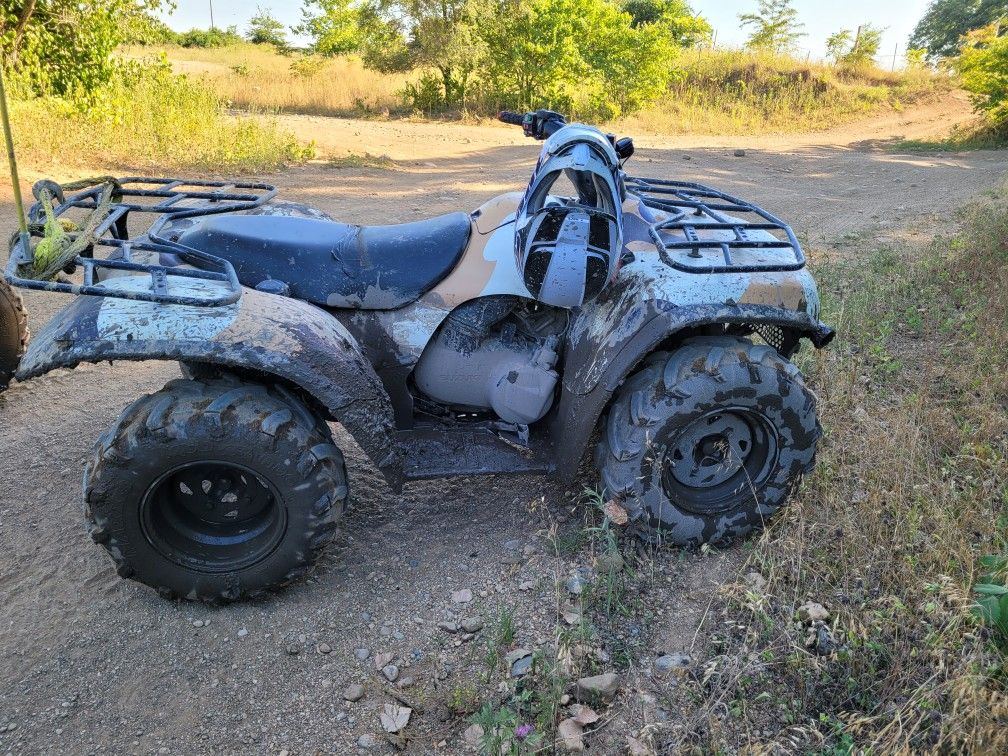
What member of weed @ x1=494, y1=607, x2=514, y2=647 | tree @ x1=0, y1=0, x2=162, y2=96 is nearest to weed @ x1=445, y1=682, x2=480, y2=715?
weed @ x1=494, y1=607, x2=514, y2=647

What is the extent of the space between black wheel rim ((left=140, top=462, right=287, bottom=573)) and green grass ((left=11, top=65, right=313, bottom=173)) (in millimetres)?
8088

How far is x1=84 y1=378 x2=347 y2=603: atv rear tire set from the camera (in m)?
2.64

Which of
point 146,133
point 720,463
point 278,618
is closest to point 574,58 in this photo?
point 146,133

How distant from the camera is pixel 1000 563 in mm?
2775

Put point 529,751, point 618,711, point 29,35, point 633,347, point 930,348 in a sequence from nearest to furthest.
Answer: point 529,751 < point 618,711 < point 633,347 < point 930,348 < point 29,35

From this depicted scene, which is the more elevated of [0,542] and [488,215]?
[488,215]

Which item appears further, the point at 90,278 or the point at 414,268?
the point at 414,268

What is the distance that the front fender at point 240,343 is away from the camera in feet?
8.21

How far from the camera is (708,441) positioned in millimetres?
3244

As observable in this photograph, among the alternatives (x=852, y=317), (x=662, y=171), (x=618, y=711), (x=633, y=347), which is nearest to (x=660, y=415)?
(x=633, y=347)

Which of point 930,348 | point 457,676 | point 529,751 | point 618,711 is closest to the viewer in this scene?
point 529,751

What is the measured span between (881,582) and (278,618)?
2.31 meters

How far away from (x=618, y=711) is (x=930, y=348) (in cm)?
375

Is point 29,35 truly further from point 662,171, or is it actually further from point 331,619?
point 331,619
